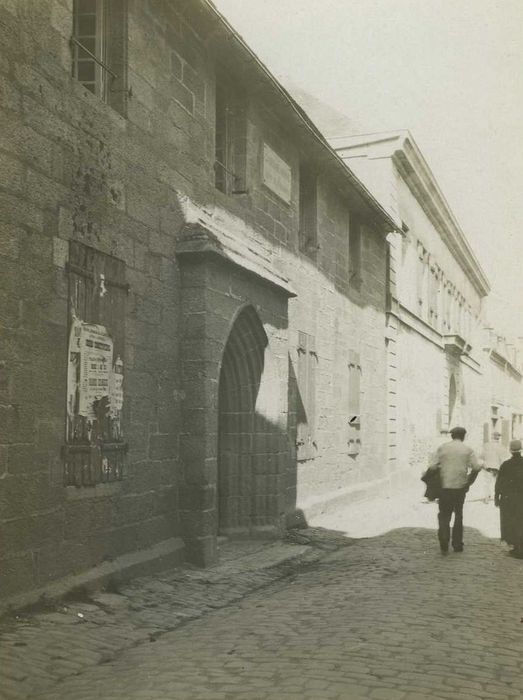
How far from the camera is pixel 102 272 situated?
7043 millimetres

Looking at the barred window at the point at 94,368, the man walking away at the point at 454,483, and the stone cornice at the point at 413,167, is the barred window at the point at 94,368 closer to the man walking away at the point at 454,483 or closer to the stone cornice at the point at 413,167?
the man walking away at the point at 454,483

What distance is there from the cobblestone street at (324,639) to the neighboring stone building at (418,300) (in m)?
10.4

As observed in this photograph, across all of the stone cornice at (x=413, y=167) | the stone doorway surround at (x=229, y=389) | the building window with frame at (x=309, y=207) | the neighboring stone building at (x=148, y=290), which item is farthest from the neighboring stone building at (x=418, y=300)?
the stone doorway surround at (x=229, y=389)

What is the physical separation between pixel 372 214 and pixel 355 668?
12.3 meters

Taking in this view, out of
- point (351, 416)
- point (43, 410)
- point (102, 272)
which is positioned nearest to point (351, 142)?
point (351, 416)

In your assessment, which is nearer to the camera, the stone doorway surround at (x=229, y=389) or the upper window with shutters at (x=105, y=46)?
the upper window with shutters at (x=105, y=46)

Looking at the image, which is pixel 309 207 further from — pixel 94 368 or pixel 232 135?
pixel 94 368

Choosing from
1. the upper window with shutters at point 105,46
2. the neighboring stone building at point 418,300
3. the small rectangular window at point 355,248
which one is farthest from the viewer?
the neighboring stone building at point 418,300

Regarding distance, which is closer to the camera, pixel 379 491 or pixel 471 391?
pixel 379 491

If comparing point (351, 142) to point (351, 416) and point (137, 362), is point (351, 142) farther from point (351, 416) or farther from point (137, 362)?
point (137, 362)

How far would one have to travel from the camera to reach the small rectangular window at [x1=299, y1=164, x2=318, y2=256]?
44.2 feet

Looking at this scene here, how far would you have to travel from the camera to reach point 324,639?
5.59 metres

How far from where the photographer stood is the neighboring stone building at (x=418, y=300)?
19281mm

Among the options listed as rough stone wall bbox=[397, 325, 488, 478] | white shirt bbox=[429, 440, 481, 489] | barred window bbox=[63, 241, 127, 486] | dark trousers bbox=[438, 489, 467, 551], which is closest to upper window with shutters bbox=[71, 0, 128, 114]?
barred window bbox=[63, 241, 127, 486]
